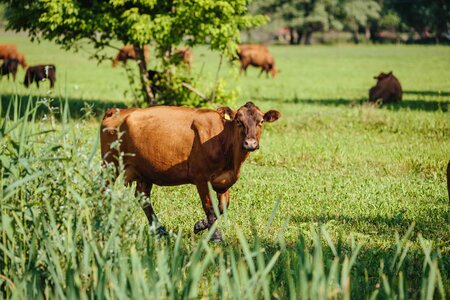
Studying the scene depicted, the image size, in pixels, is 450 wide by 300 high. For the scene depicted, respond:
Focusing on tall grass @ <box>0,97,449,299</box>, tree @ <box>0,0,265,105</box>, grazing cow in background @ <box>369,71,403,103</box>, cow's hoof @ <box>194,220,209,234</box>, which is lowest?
cow's hoof @ <box>194,220,209,234</box>

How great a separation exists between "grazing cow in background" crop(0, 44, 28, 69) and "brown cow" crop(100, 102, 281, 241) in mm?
27442

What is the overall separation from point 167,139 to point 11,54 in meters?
28.4


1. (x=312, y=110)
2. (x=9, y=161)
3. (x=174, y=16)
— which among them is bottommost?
(x=312, y=110)

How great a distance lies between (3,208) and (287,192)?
4.65 m

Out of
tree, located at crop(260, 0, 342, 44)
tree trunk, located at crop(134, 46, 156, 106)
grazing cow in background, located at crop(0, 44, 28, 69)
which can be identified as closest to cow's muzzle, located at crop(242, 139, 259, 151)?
tree trunk, located at crop(134, 46, 156, 106)

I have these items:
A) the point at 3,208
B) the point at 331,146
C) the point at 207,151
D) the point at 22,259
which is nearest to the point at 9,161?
the point at 3,208

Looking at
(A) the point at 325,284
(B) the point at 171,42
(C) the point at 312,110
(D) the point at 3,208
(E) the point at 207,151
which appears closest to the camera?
(A) the point at 325,284

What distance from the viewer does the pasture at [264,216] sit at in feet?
13.4

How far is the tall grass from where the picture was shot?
152 inches

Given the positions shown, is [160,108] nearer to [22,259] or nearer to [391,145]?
[22,259]

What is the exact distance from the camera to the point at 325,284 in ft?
12.4

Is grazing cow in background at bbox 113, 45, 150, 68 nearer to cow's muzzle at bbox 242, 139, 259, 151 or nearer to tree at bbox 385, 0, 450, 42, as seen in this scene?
cow's muzzle at bbox 242, 139, 259, 151

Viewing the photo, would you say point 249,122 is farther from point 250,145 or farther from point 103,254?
point 103,254

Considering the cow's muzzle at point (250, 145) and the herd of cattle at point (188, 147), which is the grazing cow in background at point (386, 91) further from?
the cow's muzzle at point (250, 145)
